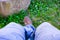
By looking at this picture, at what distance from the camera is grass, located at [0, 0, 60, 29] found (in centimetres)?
338

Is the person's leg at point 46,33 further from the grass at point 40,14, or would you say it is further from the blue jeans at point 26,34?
the grass at point 40,14

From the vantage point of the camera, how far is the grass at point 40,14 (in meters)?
3.38

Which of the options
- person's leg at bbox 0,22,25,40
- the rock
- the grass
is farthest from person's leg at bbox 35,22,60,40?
the rock

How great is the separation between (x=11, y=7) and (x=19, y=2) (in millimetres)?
208

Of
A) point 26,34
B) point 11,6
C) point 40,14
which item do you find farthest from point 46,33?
point 40,14

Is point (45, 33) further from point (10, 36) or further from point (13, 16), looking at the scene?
point (13, 16)

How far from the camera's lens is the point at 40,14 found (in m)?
3.63

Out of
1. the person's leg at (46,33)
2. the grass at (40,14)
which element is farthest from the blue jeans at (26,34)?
the grass at (40,14)

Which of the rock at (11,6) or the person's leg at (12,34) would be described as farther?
the rock at (11,6)

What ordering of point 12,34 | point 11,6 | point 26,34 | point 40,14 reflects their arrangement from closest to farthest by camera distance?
1. point 12,34
2. point 26,34
3. point 11,6
4. point 40,14

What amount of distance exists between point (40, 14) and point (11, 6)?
0.63 metres

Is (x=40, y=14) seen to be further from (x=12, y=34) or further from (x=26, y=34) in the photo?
(x=12, y=34)

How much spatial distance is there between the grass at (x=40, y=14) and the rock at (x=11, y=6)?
0.09 metres

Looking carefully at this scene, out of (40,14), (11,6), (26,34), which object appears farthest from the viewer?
(40,14)
